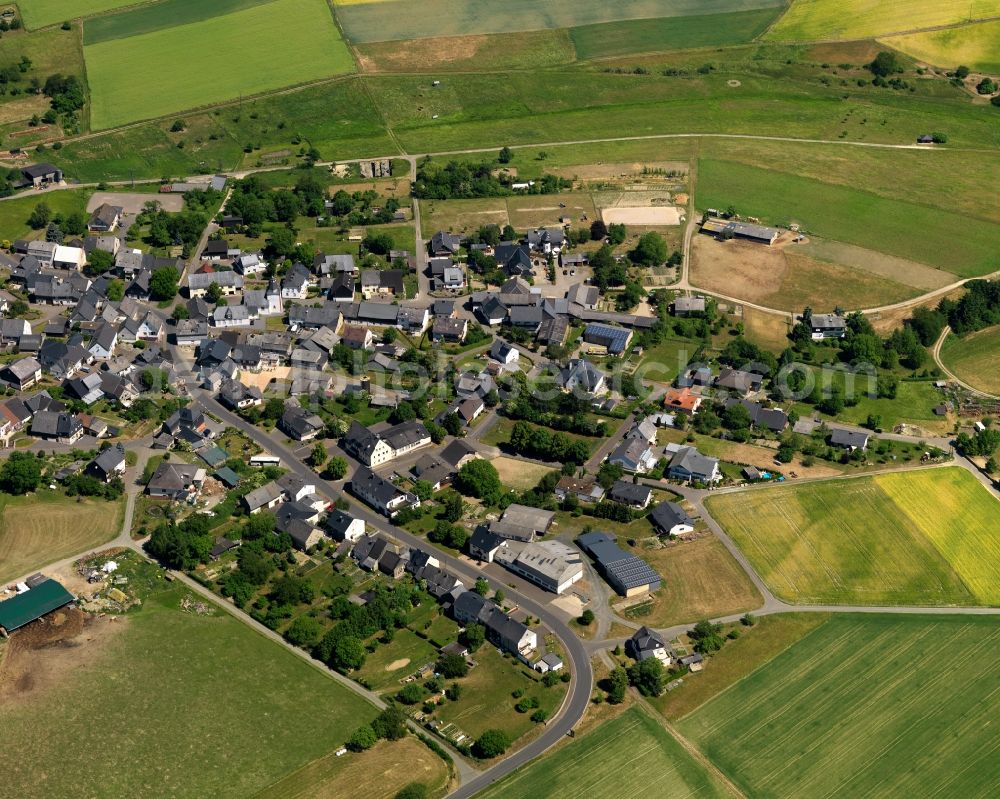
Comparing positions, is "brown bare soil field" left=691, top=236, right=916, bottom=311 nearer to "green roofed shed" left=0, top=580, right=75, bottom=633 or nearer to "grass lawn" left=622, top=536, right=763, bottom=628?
"grass lawn" left=622, top=536, right=763, bottom=628

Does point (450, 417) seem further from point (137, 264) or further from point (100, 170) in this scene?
point (100, 170)

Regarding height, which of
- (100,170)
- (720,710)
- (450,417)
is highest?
(100,170)

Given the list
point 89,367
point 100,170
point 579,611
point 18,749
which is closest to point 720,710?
point 579,611

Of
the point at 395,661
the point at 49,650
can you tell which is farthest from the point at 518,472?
the point at 49,650

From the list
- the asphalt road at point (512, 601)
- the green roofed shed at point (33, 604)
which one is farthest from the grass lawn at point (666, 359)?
the green roofed shed at point (33, 604)

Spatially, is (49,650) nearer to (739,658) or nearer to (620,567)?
(620,567)
